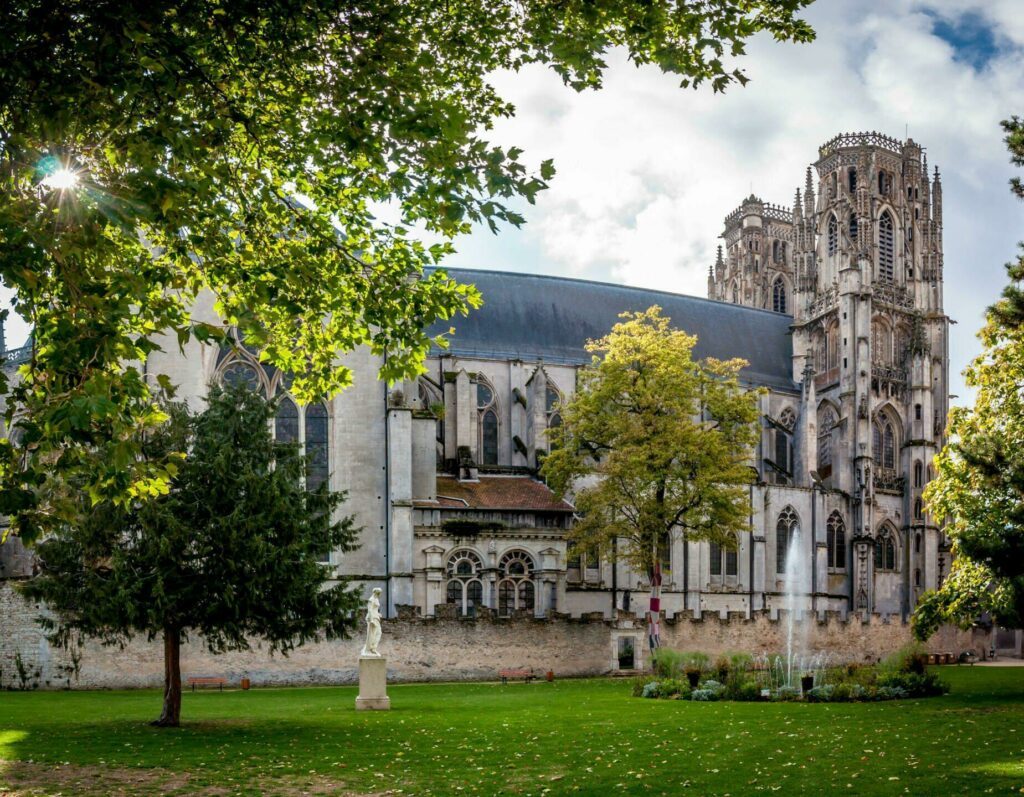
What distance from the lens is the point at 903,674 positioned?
25344 millimetres

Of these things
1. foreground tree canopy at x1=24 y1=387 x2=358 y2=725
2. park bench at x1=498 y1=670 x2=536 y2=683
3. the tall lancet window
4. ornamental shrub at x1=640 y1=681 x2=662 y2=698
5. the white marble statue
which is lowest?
park bench at x1=498 y1=670 x2=536 y2=683

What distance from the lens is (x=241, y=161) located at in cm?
1381

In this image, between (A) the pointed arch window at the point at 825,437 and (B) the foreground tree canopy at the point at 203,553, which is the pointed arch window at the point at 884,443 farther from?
(B) the foreground tree canopy at the point at 203,553

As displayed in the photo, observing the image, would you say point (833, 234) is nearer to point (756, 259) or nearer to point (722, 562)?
point (756, 259)

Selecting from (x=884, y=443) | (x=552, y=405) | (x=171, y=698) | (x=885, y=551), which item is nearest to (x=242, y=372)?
(x=552, y=405)

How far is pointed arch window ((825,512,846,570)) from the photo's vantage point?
59.0 metres

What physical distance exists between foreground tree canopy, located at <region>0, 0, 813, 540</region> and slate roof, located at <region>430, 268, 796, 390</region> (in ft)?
128

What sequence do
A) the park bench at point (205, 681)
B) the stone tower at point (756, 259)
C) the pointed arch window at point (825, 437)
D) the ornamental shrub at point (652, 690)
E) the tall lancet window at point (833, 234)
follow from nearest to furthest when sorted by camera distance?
the ornamental shrub at point (652, 690) → the park bench at point (205, 681) → the pointed arch window at point (825, 437) → the tall lancet window at point (833, 234) → the stone tower at point (756, 259)

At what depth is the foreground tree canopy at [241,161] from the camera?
35.0ft

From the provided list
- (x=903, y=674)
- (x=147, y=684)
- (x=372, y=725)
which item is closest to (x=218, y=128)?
(x=372, y=725)

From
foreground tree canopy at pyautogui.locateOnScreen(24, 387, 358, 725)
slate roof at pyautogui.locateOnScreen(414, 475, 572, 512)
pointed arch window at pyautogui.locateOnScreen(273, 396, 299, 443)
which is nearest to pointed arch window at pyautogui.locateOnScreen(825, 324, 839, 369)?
slate roof at pyautogui.locateOnScreen(414, 475, 572, 512)

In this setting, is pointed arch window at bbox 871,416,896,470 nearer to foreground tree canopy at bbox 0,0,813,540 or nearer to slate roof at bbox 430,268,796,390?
slate roof at bbox 430,268,796,390

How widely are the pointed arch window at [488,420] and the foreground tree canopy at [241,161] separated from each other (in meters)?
37.2

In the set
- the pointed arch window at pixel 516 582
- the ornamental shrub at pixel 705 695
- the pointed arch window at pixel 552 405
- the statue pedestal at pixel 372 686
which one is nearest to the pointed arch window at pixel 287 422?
the pointed arch window at pixel 516 582
